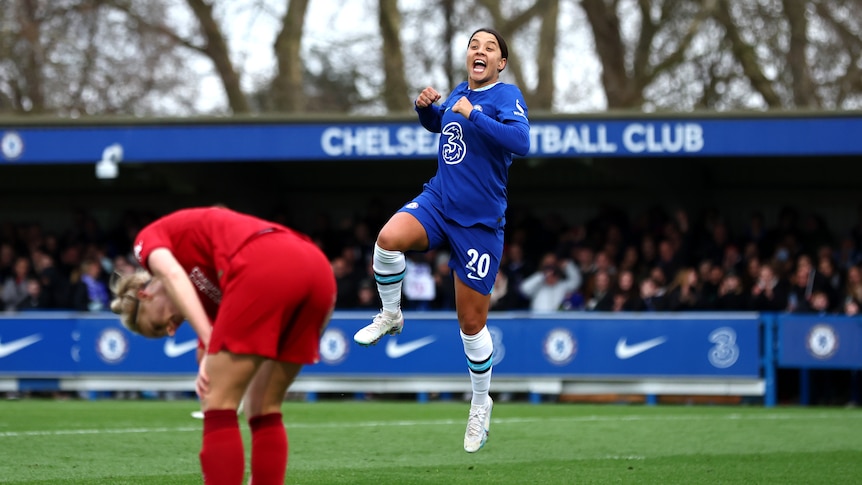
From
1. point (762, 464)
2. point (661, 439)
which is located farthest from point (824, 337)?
point (762, 464)

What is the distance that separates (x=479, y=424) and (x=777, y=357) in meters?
7.99

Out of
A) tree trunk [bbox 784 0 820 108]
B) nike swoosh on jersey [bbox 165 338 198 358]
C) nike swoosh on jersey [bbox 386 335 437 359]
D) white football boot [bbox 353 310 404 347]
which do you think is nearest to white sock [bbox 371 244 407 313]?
white football boot [bbox 353 310 404 347]

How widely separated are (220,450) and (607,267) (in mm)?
12329

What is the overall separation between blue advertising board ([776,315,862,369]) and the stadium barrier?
0.04 ft

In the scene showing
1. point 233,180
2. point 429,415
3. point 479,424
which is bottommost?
point 429,415

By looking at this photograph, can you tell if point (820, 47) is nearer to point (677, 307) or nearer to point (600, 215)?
point (600, 215)

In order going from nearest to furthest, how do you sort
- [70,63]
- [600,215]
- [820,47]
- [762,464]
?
[762,464] → [600,215] → [820,47] → [70,63]

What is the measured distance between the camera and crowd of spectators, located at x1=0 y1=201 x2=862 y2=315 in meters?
15.9

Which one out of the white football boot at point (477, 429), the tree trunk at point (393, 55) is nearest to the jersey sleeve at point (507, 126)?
the white football boot at point (477, 429)

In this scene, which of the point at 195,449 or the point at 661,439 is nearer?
the point at 195,449

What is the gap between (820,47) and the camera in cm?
2528

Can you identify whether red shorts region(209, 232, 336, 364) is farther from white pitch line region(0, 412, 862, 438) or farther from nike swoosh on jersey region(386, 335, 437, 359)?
nike swoosh on jersey region(386, 335, 437, 359)

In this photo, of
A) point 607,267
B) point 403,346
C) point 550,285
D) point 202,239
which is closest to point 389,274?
point 202,239

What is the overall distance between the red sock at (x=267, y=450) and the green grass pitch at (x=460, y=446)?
185 centimetres
